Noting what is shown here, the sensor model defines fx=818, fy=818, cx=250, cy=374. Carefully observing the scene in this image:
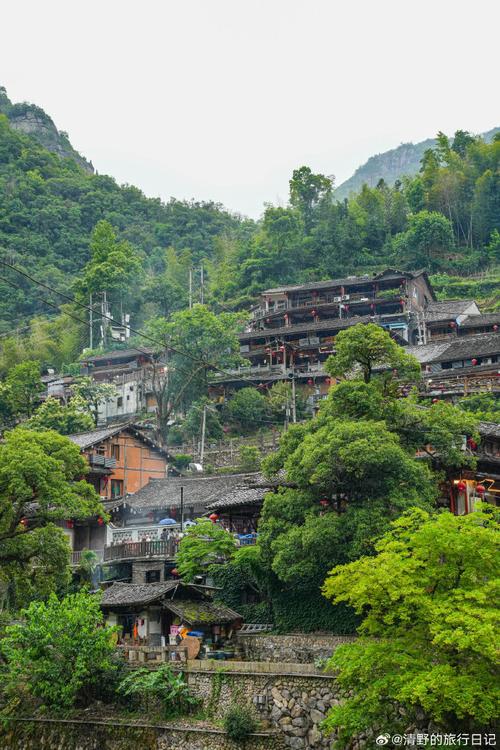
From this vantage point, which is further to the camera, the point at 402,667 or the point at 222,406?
the point at 222,406

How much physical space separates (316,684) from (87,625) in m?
7.28

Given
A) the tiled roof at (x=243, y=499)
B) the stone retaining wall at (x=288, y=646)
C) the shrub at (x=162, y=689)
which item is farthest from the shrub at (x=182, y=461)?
the shrub at (x=162, y=689)

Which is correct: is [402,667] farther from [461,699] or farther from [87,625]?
[87,625]

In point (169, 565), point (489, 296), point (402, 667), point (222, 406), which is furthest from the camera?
point (489, 296)

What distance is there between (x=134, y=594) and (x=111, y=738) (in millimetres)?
5421

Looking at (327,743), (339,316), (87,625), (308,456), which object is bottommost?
(327,743)

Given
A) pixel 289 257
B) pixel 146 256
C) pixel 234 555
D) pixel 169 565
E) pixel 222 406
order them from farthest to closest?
pixel 146 256, pixel 289 257, pixel 222 406, pixel 169 565, pixel 234 555

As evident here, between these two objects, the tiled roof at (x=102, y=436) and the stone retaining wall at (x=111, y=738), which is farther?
the tiled roof at (x=102, y=436)

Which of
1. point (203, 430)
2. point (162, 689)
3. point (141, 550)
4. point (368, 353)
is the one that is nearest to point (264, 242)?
point (203, 430)

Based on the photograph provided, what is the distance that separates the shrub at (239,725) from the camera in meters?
21.5

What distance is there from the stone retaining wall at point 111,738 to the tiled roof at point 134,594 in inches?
167

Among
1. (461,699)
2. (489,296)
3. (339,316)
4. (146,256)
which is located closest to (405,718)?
(461,699)

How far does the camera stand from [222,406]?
5712 cm

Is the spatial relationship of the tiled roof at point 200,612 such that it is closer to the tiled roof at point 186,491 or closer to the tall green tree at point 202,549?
the tall green tree at point 202,549
